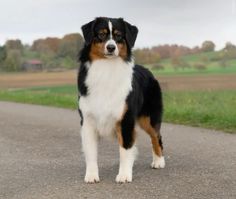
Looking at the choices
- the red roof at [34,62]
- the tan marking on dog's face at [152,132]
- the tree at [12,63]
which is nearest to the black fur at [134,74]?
the tan marking on dog's face at [152,132]

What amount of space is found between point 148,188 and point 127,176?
433 mm

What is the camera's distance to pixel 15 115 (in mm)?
17547

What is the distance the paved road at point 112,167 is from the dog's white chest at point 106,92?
0.81 m

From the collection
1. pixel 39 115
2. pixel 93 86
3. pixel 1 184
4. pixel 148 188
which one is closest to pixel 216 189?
pixel 148 188

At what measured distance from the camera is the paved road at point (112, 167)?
6.79m

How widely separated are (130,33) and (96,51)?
0.47m

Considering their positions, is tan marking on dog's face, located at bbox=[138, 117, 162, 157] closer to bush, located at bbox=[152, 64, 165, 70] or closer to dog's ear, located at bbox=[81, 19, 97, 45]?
dog's ear, located at bbox=[81, 19, 97, 45]

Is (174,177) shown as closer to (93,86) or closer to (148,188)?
(148,188)

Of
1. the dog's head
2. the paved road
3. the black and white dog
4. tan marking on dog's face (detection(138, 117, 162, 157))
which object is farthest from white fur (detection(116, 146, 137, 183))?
the dog's head

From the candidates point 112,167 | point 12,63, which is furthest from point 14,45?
point 112,167

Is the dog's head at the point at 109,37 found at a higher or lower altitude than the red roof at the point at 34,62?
higher

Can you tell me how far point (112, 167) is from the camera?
326 inches

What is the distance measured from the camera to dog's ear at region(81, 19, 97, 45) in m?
7.03

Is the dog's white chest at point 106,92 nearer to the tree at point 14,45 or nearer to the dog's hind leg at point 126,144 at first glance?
the dog's hind leg at point 126,144
